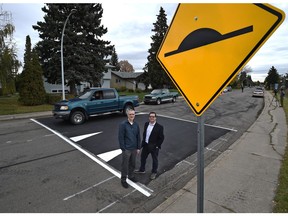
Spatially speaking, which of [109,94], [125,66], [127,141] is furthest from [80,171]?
[125,66]

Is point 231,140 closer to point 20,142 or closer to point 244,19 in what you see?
point 244,19

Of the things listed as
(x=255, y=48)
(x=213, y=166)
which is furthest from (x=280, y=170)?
(x=255, y=48)

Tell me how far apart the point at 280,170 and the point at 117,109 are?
8.77 m

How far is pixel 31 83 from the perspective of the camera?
1636cm

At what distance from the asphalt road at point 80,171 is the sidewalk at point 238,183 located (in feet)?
1.26

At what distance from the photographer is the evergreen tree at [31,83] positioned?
16391 mm

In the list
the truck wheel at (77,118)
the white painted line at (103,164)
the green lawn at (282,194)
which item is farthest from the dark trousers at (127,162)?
the truck wheel at (77,118)

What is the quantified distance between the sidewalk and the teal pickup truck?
7.20 m

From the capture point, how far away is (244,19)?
4.53 ft

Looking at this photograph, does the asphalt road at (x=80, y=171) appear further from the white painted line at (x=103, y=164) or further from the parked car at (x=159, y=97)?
the parked car at (x=159, y=97)

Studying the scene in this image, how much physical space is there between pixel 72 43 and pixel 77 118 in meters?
13.1

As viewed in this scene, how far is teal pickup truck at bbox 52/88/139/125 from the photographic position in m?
9.52

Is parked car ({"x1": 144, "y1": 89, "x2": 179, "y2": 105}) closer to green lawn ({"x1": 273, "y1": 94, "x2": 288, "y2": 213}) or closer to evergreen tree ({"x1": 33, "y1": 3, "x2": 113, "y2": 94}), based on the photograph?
evergreen tree ({"x1": 33, "y1": 3, "x2": 113, "y2": 94})

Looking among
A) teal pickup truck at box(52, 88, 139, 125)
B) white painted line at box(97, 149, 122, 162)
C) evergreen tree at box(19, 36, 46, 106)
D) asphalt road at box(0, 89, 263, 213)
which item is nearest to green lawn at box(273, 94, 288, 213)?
asphalt road at box(0, 89, 263, 213)
